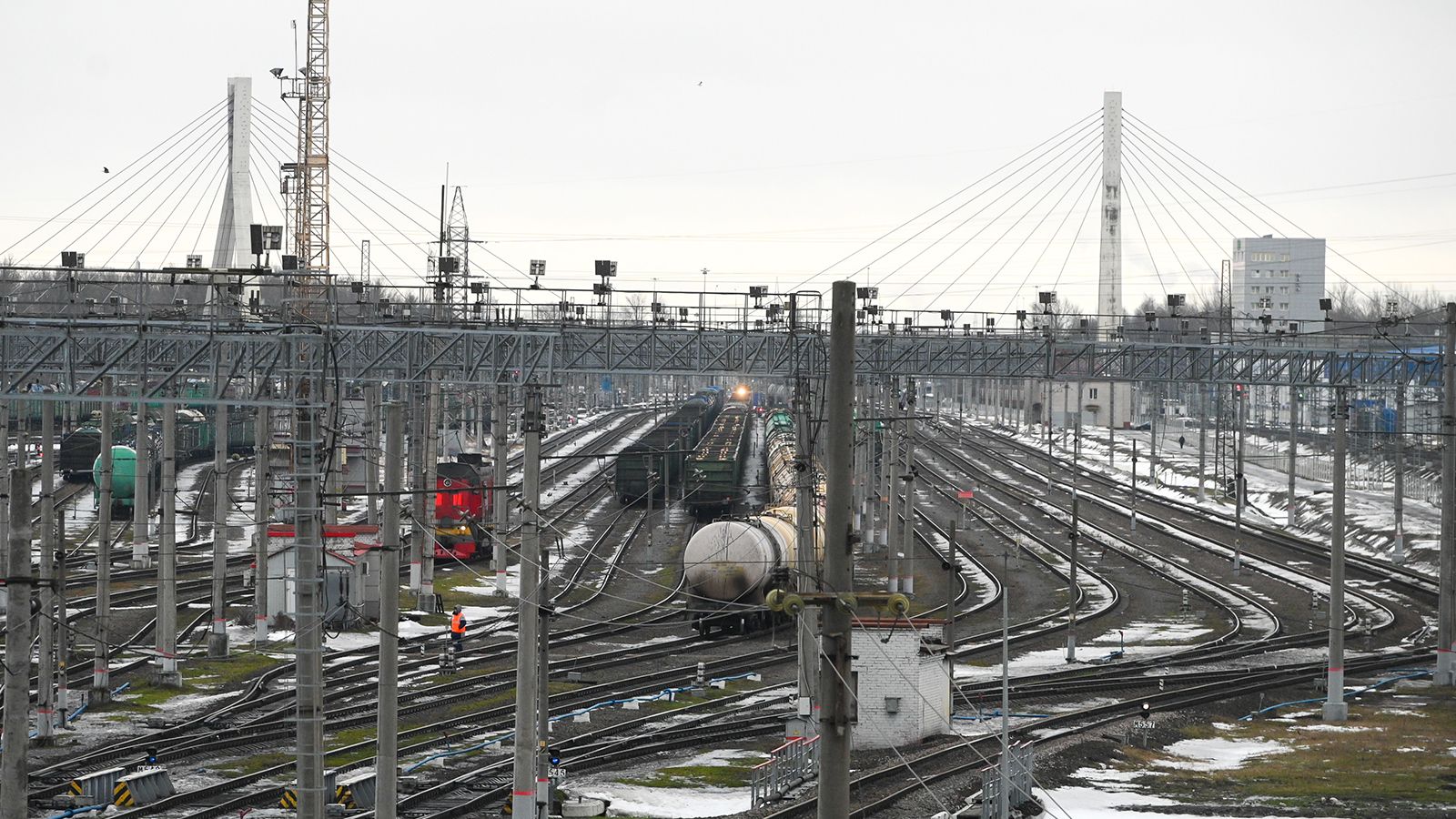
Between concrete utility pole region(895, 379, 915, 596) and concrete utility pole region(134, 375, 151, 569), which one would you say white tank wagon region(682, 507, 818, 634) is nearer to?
concrete utility pole region(895, 379, 915, 596)

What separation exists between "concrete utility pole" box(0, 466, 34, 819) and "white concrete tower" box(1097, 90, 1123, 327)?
313 ft

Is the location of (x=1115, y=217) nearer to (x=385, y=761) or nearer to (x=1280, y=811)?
(x=1280, y=811)

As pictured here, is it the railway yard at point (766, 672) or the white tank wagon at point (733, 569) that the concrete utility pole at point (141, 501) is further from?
the white tank wagon at point (733, 569)

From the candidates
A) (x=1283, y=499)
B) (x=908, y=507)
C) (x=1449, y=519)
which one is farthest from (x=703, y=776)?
(x=1283, y=499)

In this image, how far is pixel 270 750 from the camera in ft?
94.0

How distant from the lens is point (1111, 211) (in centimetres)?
11088

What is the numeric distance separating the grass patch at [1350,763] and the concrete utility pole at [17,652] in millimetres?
18242

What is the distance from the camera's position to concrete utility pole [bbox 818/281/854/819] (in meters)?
12.4

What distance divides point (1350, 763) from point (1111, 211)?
84.9 meters

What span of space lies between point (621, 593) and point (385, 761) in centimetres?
3030

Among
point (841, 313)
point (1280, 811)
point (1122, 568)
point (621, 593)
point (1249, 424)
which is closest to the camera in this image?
point (841, 313)

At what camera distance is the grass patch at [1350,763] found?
89.1ft

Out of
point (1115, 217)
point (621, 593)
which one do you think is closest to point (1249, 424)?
point (1115, 217)

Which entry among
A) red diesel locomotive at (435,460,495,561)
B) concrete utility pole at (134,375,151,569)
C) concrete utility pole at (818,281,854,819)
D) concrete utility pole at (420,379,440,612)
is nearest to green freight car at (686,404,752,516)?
red diesel locomotive at (435,460,495,561)
